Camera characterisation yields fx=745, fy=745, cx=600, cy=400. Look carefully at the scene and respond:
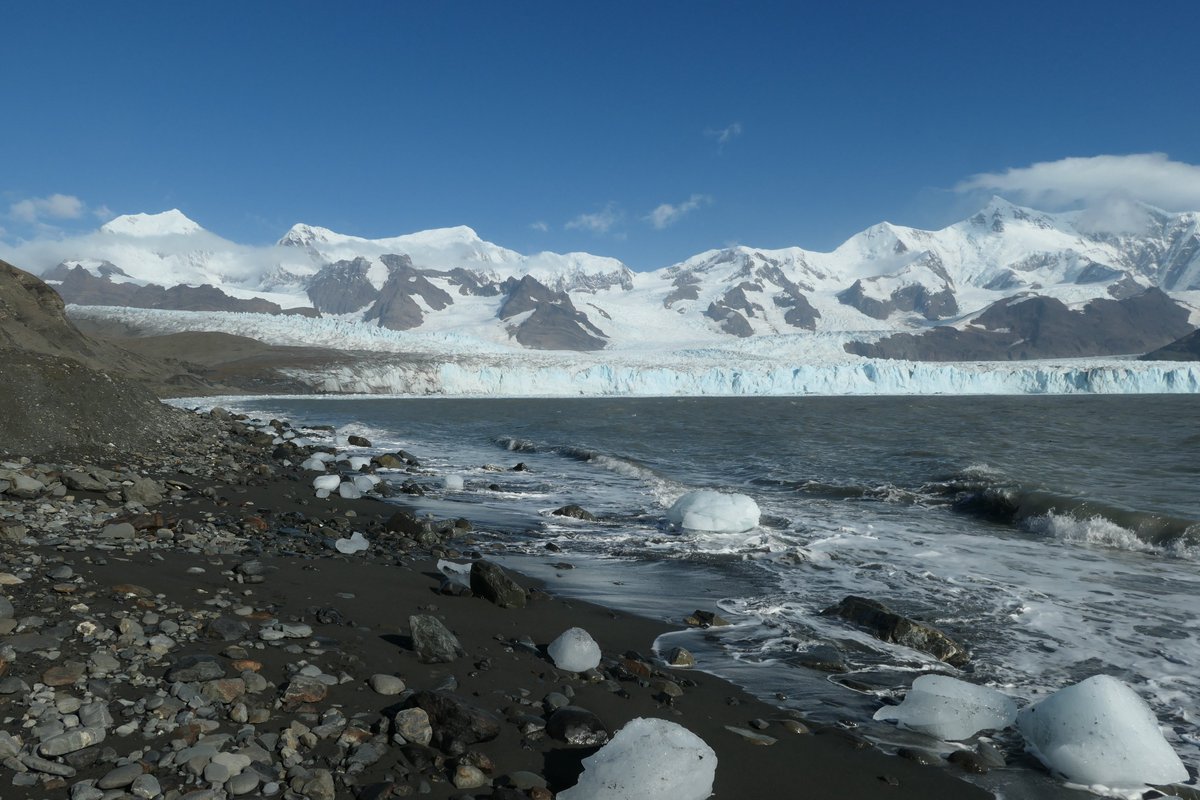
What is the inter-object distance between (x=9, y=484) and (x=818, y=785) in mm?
6375

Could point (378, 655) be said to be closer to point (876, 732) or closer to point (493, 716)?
point (493, 716)

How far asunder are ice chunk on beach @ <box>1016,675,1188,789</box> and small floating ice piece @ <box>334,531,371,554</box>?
5023 mm

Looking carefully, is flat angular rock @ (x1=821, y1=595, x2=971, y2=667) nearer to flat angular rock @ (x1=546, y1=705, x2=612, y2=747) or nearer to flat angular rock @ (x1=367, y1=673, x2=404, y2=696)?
flat angular rock @ (x1=546, y1=705, x2=612, y2=747)

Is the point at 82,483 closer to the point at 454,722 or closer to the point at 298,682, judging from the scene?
the point at 298,682

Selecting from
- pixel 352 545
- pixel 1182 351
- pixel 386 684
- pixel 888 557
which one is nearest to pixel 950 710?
pixel 386 684

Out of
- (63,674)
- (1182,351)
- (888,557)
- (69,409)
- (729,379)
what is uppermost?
(1182,351)

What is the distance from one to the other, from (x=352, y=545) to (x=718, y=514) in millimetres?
4185

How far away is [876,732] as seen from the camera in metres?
3.63

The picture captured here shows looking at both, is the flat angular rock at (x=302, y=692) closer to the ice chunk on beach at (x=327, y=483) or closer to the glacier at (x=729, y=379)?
the ice chunk on beach at (x=327, y=483)

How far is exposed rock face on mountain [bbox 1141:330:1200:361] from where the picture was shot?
14225cm

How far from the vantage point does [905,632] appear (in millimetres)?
4961

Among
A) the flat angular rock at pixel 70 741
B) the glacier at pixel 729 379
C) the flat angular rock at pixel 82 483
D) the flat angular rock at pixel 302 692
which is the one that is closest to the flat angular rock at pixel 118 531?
the flat angular rock at pixel 82 483

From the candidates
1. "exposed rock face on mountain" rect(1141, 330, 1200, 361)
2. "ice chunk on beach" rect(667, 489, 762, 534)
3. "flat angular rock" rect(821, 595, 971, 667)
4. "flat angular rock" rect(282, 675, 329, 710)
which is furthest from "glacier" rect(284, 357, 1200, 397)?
"exposed rock face on mountain" rect(1141, 330, 1200, 361)

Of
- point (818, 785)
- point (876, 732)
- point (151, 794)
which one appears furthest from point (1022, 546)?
point (151, 794)
